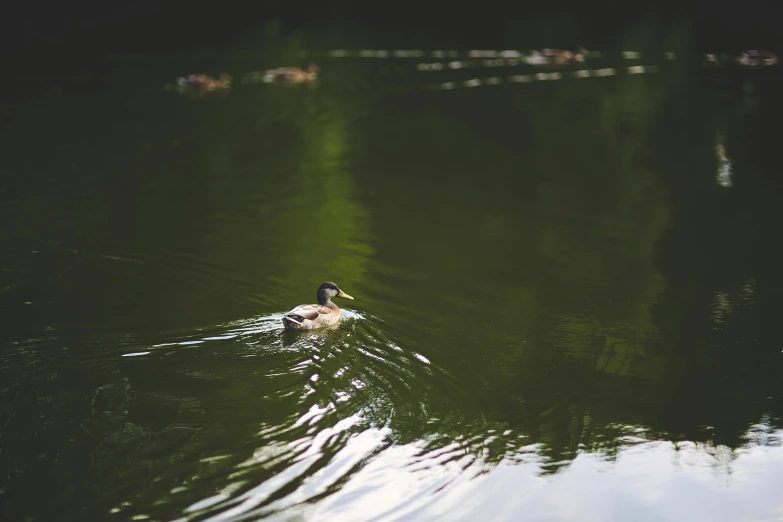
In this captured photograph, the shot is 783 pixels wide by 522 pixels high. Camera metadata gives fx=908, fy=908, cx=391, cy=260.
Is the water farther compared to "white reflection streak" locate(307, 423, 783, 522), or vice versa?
the water

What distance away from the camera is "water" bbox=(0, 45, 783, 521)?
6.27 metres

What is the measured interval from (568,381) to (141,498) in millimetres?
3785

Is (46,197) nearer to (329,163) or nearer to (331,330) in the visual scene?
(329,163)

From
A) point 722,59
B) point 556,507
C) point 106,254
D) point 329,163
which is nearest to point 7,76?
point 329,163

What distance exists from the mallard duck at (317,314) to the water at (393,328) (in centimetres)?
13

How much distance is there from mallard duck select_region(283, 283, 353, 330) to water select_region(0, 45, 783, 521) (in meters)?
0.13

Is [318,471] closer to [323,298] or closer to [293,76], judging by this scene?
[323,298]

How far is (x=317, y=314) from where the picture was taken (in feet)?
28.4

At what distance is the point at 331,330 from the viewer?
8.73m

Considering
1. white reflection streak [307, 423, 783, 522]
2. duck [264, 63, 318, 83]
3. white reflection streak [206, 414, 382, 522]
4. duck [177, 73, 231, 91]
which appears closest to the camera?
white reflection streak [206, 414, 382, 522]

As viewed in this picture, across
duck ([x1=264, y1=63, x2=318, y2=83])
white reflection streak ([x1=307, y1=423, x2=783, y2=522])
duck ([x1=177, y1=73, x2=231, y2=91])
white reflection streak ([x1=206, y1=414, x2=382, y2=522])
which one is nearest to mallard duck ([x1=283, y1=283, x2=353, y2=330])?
white reflection streak ([x1=206, y1=414, x2=382, y2=522])

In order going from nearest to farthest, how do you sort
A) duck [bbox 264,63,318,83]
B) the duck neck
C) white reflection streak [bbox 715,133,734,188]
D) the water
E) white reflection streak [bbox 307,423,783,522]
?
white reflection streak [bbox 307,423,783,522] → the water → the duck neck → white reflection streak [bbox 715,133,734,188] → duck [bbox 264,63,318,83]

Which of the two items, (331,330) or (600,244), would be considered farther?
(600,244)

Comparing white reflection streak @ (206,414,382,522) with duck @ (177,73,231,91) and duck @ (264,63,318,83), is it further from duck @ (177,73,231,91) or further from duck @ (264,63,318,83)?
duck @ (264,63,318,83)
